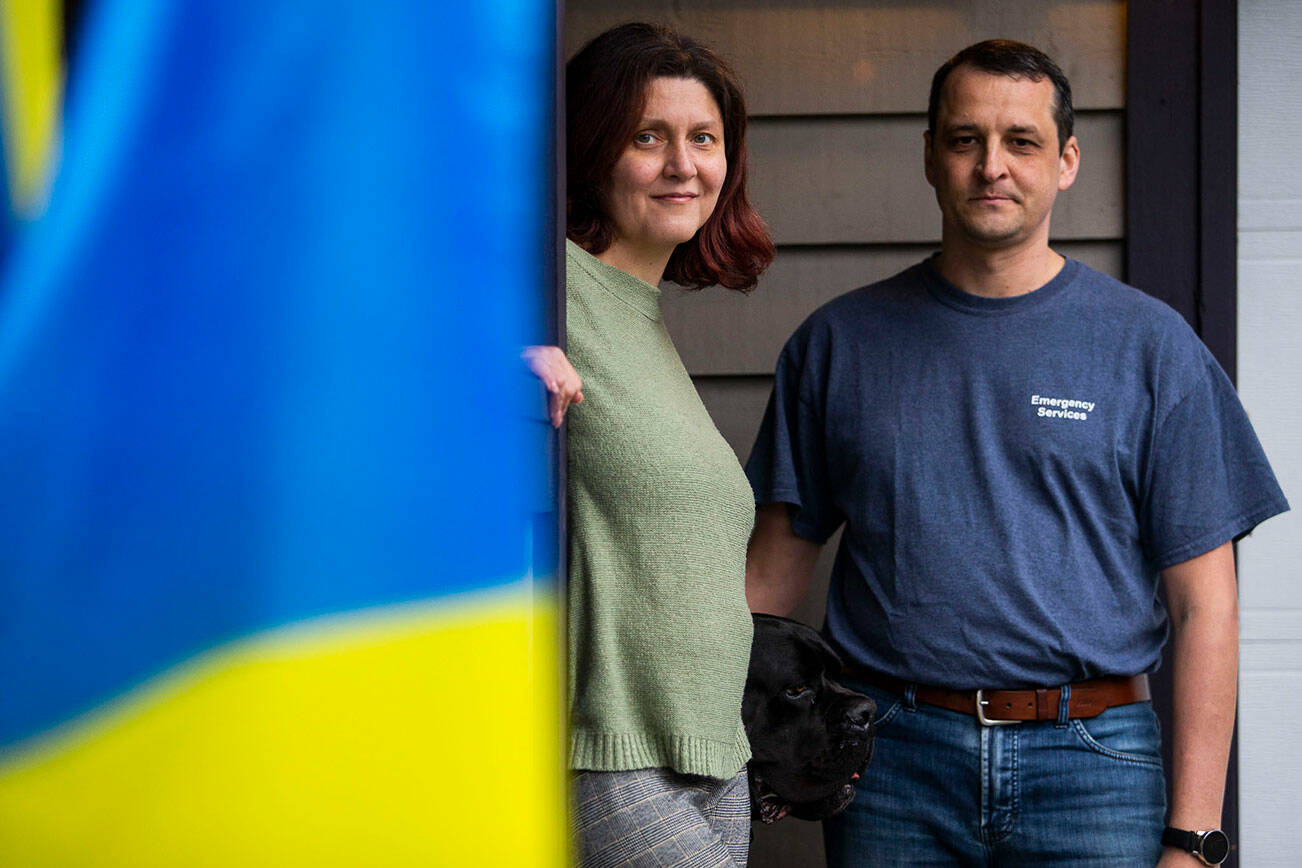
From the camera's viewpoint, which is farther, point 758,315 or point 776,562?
point 758,315

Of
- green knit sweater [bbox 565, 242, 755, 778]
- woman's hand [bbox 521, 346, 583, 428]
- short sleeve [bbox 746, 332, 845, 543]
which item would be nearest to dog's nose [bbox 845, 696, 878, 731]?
green knit sweater [bbox 565, 242, 755, 778]

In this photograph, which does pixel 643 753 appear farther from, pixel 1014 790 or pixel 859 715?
pixel 1014 790

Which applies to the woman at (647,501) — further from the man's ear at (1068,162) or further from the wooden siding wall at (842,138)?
the wooden siding wall at (842,138)

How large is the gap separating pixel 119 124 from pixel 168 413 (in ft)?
0.52

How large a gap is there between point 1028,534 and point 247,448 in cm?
143

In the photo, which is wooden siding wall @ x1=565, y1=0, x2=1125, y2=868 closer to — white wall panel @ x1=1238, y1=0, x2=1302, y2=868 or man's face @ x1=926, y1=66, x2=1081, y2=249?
white wall panel @ x1=1238, y1=0, x2=1302, y2=868

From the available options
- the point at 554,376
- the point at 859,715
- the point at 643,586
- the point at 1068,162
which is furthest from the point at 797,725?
Result: the point at 1068,162

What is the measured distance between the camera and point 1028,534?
188cm

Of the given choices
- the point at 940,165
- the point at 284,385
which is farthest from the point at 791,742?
the point at 284,385

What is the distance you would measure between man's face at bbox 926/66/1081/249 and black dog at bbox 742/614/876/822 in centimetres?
70

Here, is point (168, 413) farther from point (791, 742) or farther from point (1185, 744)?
point (1185, 744)

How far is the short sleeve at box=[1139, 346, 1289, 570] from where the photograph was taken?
189 cm

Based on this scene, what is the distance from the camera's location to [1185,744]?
1.92 meters

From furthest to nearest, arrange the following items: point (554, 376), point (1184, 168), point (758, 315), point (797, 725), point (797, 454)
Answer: point (758, 315) → point (1184, 168) → point (797, 454) → point (797, 725) → point (554, 376)
